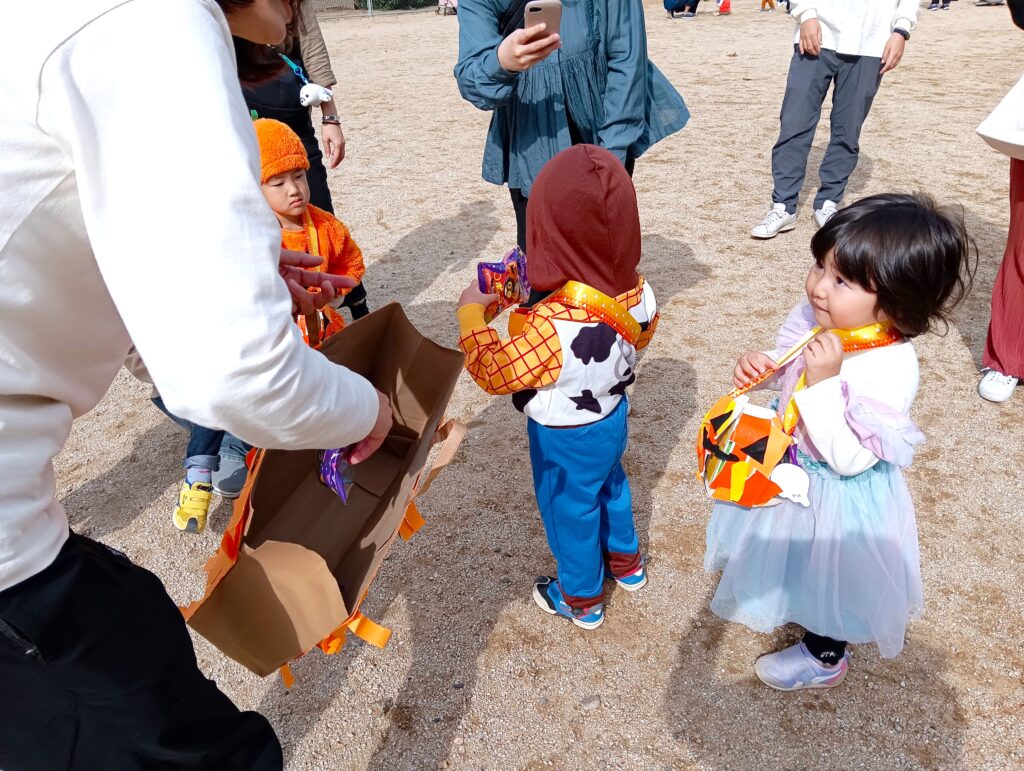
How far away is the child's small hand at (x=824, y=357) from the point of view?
4.98 feet

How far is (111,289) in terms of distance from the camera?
2.46 feet

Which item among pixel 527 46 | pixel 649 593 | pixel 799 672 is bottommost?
pixel 649 593

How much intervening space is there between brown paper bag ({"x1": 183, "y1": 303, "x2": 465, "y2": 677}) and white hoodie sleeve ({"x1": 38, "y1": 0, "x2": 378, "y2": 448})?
23 cm

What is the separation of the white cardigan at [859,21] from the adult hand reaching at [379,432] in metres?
4.34

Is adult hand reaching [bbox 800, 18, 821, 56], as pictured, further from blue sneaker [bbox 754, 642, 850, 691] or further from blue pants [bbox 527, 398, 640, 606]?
blue sneaker [bbox 754, 642, 850, 691]

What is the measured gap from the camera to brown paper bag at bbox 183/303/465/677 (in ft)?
4.36

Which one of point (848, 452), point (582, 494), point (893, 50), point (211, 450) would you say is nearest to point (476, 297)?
point (582, 494)

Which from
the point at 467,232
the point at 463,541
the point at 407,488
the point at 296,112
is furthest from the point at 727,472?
the point at 467,232

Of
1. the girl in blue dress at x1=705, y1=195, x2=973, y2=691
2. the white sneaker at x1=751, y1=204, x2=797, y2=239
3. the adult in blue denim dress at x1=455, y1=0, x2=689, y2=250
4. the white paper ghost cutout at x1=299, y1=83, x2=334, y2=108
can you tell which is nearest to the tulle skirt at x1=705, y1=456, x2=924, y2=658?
the girl in blue dress at x1=705, y1=195, x2=973, y2=691

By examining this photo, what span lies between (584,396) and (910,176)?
5.34 meters

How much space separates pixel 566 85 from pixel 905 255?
5.21ft

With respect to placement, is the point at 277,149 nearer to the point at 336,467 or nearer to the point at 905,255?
the point at 336,467

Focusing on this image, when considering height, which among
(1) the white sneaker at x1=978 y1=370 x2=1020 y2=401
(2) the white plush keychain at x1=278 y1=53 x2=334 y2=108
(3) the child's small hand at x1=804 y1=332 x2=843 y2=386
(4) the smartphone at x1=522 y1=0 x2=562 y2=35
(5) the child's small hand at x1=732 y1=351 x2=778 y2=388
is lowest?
(1) the white sneaker at x1=978 y1=370 x2=1020 y2=401

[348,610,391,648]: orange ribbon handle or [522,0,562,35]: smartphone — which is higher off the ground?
[522,0,562,35]: smartphone
